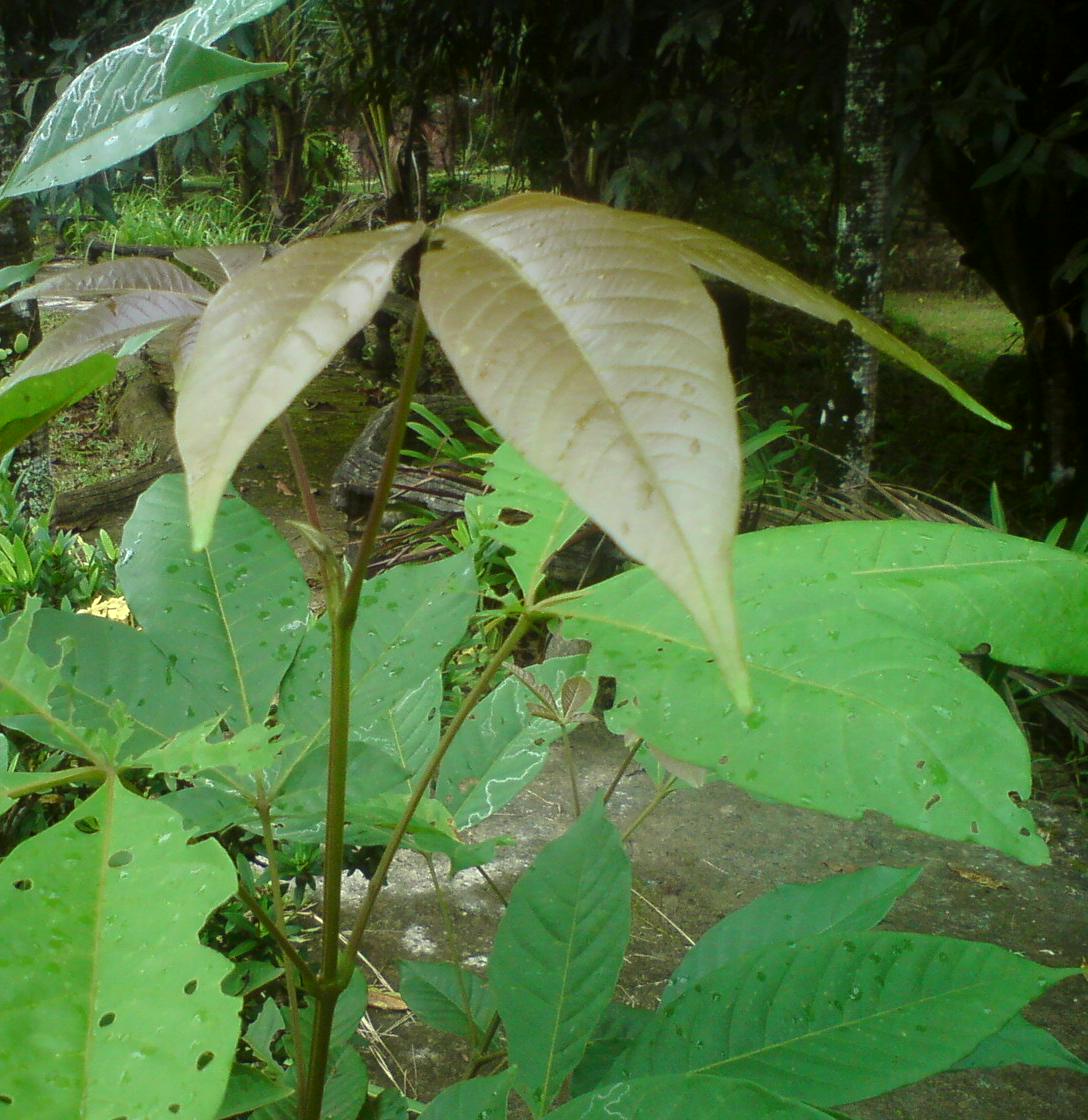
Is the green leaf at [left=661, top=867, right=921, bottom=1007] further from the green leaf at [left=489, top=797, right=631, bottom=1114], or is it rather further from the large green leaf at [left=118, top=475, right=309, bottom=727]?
the large green leaf at [left=118, top=475, right=309, bottom=727]

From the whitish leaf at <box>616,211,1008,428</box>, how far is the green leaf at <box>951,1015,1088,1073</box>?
0.39 metres

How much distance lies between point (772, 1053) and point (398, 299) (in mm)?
3976

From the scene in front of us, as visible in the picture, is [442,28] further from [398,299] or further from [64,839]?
[64,839]

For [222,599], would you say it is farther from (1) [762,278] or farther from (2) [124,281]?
(1) [762,278]

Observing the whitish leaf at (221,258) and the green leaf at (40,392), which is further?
the whitish leaf at (221,258)

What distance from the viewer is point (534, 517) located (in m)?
0.51

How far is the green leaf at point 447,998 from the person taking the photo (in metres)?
0.67

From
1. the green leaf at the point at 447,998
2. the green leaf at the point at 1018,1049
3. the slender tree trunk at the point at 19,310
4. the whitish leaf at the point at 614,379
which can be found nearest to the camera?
the whitish leaf at the point at 614,379

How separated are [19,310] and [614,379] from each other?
10.2 feet

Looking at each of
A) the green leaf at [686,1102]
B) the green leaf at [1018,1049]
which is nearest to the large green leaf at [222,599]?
the green leaf at [686,1102]

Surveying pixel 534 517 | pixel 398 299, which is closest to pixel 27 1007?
pixel 534 517

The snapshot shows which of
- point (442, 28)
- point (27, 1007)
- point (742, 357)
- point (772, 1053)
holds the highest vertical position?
point (442, 28)

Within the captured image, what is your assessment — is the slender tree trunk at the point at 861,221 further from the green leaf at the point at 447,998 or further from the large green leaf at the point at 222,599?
the large green leaf at the point at 222,599

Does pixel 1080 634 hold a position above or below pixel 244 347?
below
